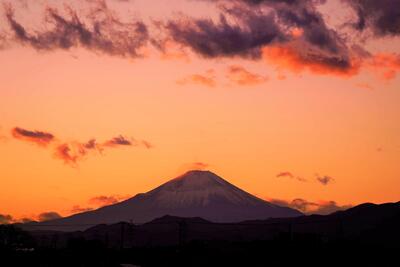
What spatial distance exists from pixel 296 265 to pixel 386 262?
8000 millimetres

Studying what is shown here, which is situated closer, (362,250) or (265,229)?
(362,250)

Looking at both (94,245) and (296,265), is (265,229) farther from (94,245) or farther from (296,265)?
(296,265)

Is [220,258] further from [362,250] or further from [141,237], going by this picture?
[141,237]

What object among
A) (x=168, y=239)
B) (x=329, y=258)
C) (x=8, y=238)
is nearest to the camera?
(x=329, y=258)

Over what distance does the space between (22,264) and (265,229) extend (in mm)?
101999

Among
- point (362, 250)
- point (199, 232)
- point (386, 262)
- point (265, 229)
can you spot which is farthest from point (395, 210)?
point (386, 262)

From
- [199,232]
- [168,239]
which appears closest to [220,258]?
[168,239]

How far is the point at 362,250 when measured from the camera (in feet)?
196

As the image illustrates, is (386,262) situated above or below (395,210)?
below

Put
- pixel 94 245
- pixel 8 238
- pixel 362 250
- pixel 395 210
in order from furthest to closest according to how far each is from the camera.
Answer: pixel 395 210, pixel 8 238, pixel 94 245, pixel 362 250

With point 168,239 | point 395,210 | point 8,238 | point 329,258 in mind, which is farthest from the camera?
point 168,239

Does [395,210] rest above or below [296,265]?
above

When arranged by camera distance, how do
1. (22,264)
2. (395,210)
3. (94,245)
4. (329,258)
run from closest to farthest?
(22,264) < (329,258) < (94,245) < (395,210)

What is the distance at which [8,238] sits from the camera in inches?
3937
